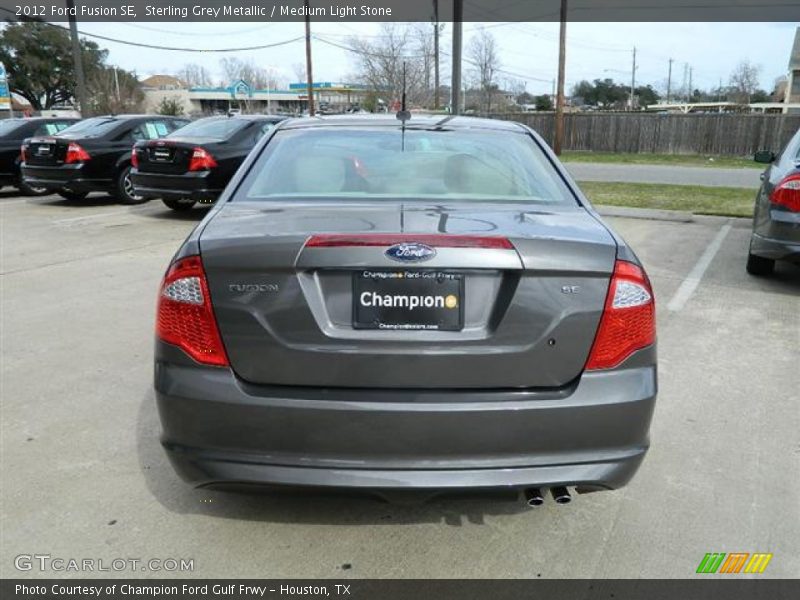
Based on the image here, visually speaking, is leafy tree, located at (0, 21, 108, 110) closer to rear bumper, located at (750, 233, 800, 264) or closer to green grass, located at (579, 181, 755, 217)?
green grass, located at (579, 181, 755, 217)

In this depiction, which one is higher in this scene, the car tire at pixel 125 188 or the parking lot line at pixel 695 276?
the car tire at pixel 125 188

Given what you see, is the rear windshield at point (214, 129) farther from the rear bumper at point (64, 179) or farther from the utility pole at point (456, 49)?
the utility pole at point (456, 49)

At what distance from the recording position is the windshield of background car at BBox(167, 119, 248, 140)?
11125 mm

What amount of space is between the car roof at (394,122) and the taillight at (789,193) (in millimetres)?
3504

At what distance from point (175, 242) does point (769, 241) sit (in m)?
6.86

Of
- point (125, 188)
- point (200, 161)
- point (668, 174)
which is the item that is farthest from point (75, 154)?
point (668, 174)

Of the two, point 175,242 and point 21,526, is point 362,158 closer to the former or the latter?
point 21,526

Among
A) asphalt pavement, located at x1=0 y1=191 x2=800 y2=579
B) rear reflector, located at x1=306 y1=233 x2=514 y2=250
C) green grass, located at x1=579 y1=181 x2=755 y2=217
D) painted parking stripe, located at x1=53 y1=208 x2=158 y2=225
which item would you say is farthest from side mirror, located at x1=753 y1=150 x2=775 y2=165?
painted parking stripe, located at x1=53 y1=208 x2=158 y2=225


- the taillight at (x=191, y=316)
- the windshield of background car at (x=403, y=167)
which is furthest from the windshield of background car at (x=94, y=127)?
the taillight at (x=191, y=316)

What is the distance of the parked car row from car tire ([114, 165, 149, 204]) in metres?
0.02

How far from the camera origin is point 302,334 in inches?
88.9

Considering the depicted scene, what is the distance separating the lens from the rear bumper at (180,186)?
34.2 feet

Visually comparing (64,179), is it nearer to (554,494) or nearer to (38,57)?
(554,494)
